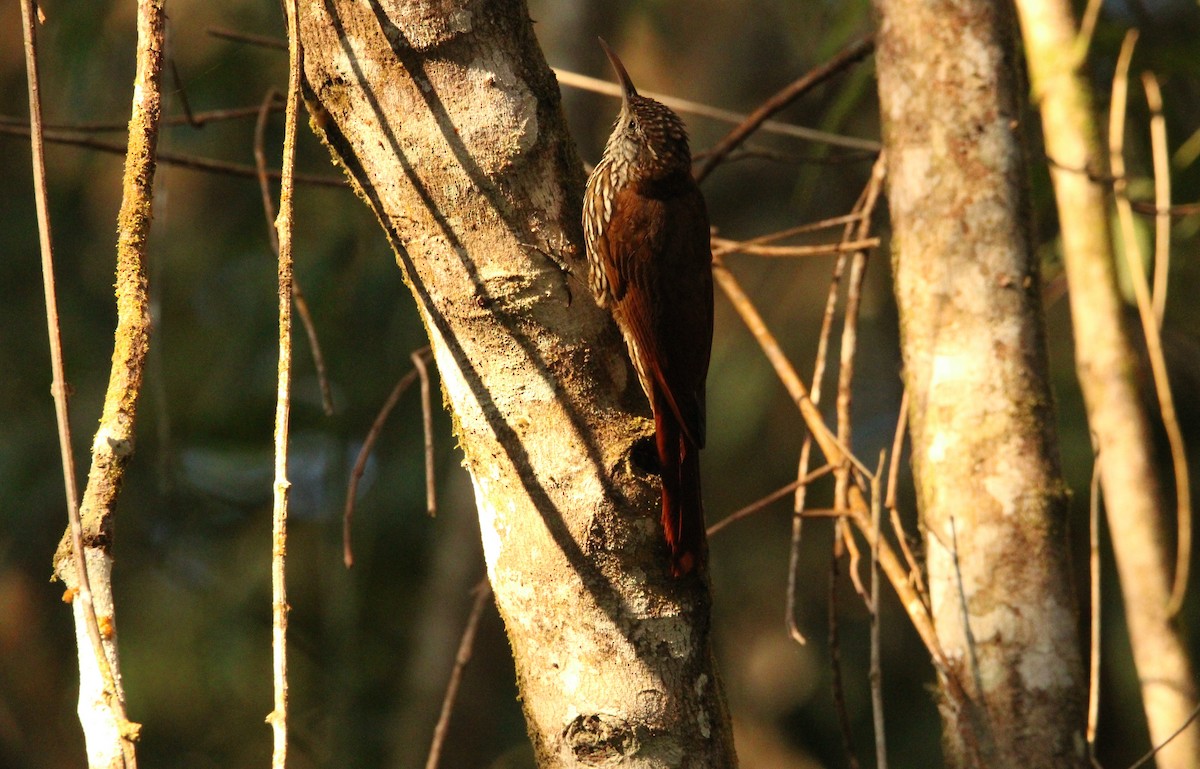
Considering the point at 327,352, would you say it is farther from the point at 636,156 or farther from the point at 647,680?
the point at 647,680

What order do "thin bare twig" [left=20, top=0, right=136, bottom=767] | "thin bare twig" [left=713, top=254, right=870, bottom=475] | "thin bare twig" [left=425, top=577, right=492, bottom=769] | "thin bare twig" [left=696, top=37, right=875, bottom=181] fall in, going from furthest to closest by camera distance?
"thin bare twig" [left=696, top=37, right=875, bottom=181] < "thin bare twig" [left=713, top=254, right=870, bottom=475] < "thin bare twig" [left=425, top=577, right=492, bottom=769] < "thin bare twig" [left=20, top=0, right=136, bottom=767]

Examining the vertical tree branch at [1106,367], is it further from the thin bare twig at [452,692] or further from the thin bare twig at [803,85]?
the thin bare twig at [452,692]

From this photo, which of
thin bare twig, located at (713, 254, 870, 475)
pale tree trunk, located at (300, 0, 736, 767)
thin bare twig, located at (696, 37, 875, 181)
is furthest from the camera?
thin bare twig, located at (696, 37, 875, 181)

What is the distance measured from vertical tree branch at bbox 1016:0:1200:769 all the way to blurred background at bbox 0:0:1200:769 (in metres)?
2.20

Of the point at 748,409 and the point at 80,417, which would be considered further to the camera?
the point at 748,409

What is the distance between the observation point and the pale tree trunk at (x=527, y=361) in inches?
55.7

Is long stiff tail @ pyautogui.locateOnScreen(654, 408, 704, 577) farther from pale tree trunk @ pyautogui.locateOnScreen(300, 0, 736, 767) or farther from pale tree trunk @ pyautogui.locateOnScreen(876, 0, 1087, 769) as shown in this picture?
pale tree trunk @ pyautogui.locateOnScreen(876, 0, 1087, 769)

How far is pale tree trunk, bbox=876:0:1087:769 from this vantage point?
1.79 metres

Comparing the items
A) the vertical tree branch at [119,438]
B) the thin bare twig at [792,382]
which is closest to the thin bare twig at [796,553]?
the thin bare twig at [792,382]

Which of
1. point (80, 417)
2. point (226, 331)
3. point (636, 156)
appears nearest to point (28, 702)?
point (80, 417)

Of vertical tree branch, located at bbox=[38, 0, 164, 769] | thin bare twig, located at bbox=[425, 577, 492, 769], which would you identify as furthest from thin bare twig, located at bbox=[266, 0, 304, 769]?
thin bare twig, located at bbox=[425, 577, 492, 769]

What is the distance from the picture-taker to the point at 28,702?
21.1ft

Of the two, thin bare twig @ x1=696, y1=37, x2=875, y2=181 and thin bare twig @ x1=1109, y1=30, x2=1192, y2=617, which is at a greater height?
thin bare twig @ x1=696, y1=37, x2=875, y2=181

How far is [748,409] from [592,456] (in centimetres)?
516
